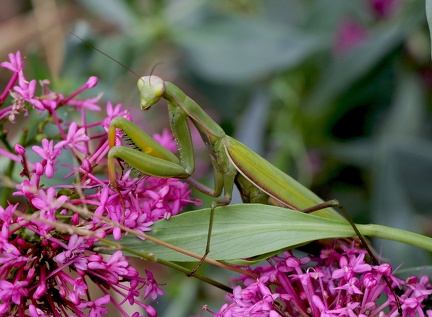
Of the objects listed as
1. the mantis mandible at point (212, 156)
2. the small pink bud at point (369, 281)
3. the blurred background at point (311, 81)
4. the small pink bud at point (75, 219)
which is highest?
the mantis mandible at point (212, 156)

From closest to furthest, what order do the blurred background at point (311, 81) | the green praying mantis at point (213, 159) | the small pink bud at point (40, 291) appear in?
the small pink bud at point (40, 291)
the green praying mantis at point (213, 159)
the blurred background at point (311, 81)

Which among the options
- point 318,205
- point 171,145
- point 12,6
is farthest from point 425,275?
point 12,6

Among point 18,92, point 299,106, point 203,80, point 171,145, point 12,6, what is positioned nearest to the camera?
point 18,92

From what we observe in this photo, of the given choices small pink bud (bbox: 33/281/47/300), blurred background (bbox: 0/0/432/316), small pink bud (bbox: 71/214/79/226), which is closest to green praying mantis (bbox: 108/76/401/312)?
small pink bud (bbox: 71/214/79/226)

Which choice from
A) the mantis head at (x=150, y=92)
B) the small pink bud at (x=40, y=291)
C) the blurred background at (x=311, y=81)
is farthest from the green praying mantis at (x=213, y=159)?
the blurred background at (x=311, y=81)

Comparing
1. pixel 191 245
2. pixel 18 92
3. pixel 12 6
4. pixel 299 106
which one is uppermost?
pixel 18 92

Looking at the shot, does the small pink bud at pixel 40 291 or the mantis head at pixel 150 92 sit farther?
the mantis head at pixel 150 92

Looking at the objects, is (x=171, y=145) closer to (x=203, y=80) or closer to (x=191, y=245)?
(x=191, y=245)

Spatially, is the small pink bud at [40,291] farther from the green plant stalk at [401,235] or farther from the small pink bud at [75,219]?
the green plant stalk at [401,235]
